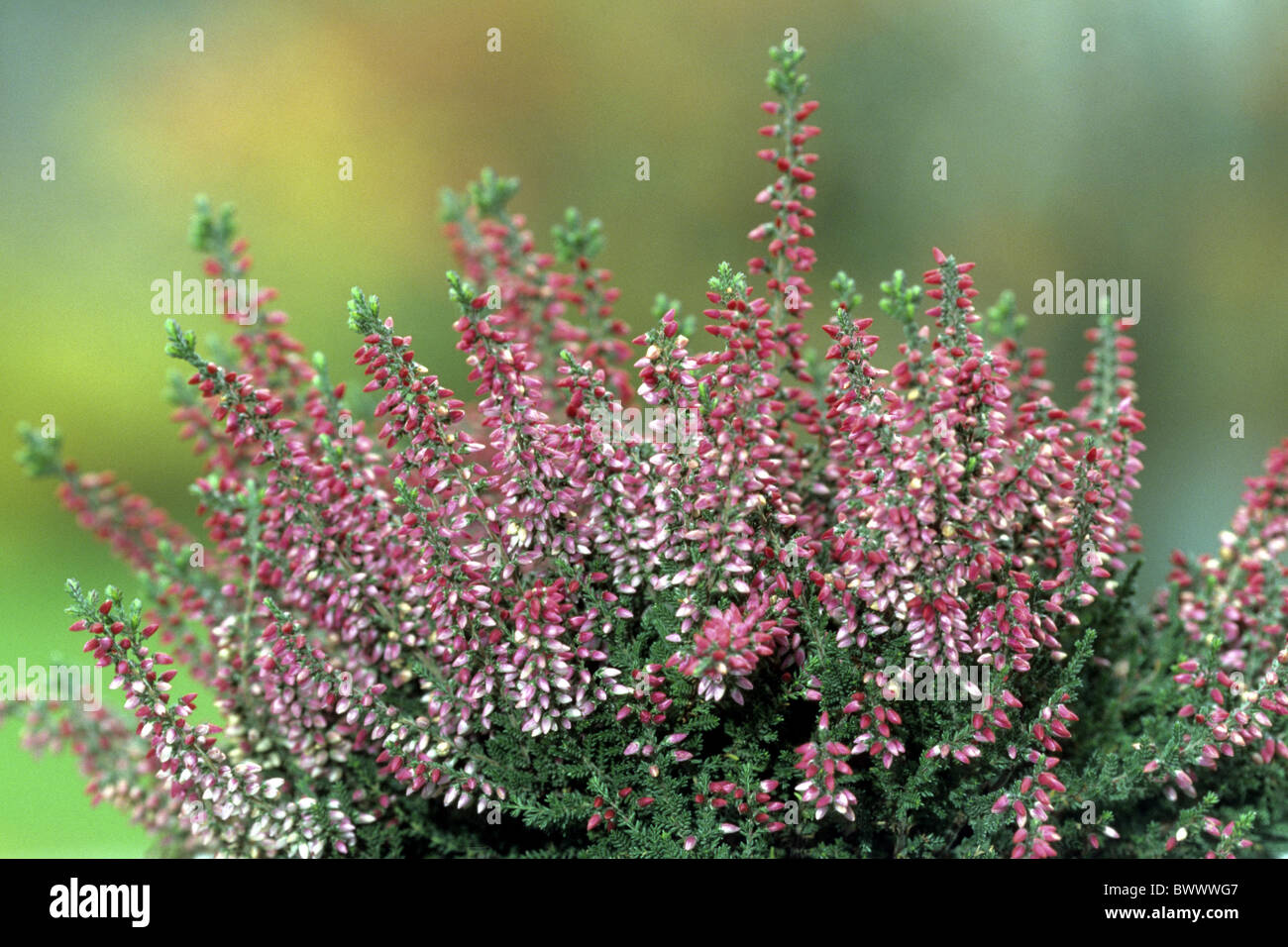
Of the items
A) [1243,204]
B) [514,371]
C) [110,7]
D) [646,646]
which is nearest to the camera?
[514,371]

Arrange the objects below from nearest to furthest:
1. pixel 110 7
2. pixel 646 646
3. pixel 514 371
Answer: pixel 514 371 → pixel 646 646 → pixel 110 7

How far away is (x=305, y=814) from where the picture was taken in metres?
0.82

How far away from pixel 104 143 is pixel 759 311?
176cm

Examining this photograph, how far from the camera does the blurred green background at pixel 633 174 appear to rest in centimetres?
178

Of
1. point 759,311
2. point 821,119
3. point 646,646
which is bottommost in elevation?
point 646,646

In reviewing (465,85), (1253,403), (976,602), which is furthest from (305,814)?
(1253,403)

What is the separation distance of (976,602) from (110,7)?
199 cm

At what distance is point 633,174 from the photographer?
1945mm

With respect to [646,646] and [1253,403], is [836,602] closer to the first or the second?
[646,646]

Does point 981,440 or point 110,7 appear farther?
point 110,7

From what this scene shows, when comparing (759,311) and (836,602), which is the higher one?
(759,311)

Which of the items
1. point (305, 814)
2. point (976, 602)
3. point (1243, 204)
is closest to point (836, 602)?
point (976, 602)

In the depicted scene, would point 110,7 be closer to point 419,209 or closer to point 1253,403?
point 419,209

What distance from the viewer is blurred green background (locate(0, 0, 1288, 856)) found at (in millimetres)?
1782
